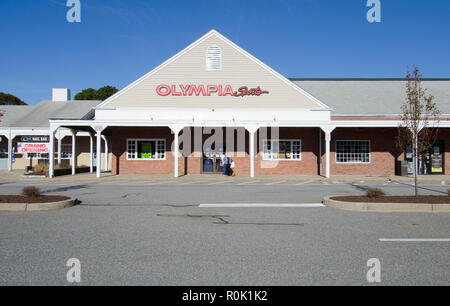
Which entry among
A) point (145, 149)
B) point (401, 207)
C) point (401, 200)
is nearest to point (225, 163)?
point (145, 149)

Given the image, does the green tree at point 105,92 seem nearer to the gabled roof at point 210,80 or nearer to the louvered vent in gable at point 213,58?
the gabled roof at point 210,80

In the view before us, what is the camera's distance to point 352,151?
23.0 meters

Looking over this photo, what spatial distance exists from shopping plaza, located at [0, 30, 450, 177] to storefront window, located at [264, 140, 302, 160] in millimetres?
67

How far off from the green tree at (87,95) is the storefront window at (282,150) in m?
46.3

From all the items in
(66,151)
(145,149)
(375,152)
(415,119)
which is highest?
(415,119)

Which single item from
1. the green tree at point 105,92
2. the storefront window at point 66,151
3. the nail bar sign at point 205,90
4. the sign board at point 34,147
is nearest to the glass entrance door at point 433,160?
the nail bar sign at point 205,90

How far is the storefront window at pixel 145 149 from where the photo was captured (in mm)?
23250

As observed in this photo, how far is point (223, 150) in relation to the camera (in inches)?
904

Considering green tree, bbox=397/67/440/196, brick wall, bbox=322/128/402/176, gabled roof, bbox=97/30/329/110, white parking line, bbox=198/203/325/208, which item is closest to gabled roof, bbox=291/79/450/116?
brick wall, bbox=322/128/402/176

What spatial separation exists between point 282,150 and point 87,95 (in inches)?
1906

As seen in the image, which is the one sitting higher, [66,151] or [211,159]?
[66,151]

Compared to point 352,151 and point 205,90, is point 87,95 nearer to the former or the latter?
point 205,90

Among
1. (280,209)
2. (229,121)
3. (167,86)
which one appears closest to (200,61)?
(167,86)

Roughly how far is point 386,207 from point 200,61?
1590 cm
